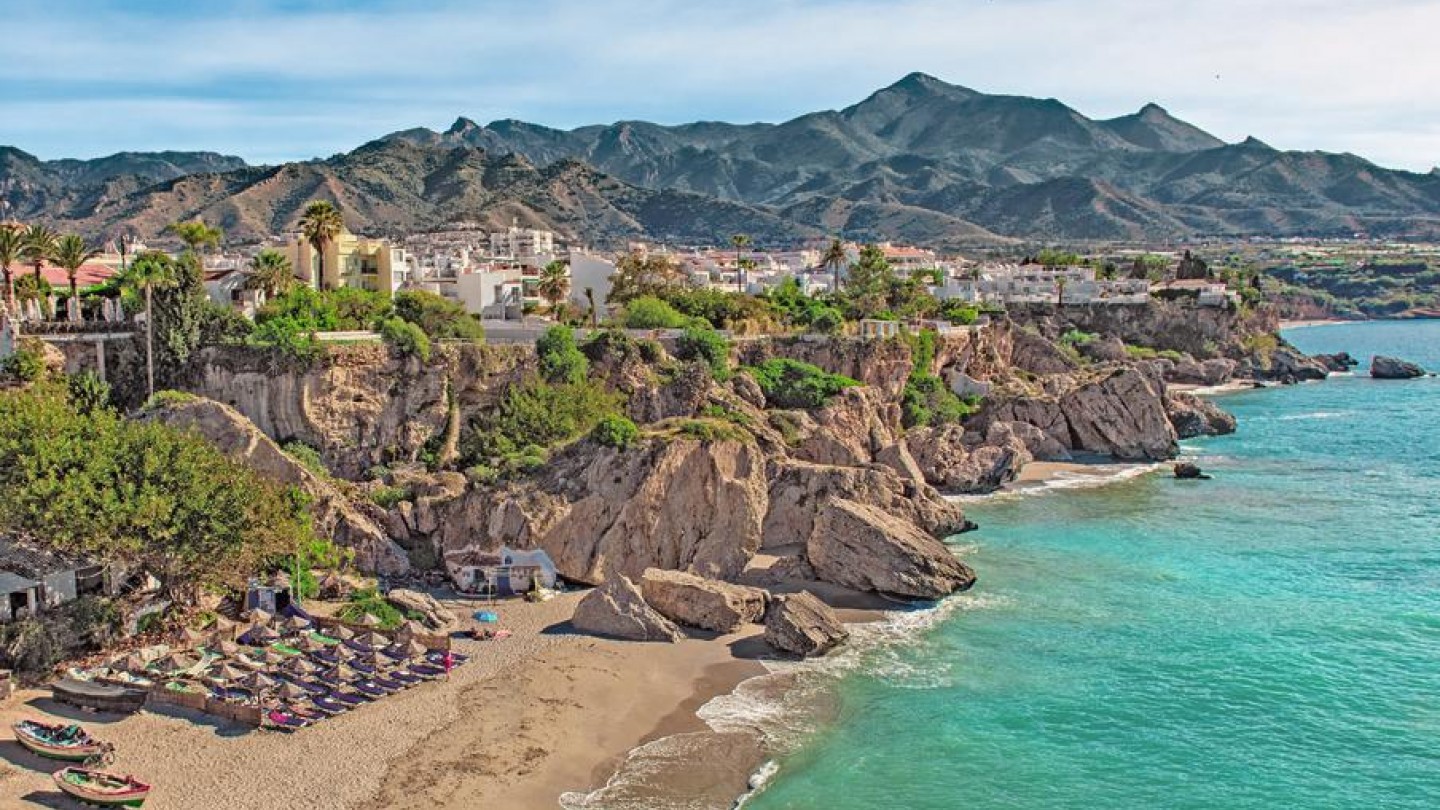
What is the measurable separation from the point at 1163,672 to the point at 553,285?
38.7 m

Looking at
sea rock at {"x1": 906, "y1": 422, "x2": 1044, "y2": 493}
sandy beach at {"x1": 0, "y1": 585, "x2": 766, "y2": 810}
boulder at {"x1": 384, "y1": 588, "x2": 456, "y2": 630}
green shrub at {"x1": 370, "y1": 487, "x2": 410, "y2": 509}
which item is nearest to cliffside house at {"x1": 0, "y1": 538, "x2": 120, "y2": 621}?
sandy beach at {"x1": 0, "y1": 585, "x2": 766, "y2": 810}

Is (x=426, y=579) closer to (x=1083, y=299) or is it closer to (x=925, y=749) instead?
(x=925, y=749)

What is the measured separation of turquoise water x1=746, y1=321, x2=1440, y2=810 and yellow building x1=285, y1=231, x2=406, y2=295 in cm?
3034

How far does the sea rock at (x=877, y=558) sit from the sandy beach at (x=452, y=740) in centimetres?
609

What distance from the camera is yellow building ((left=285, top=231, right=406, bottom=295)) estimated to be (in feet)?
187

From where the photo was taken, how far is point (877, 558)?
35469 mm

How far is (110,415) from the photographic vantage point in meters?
33.6

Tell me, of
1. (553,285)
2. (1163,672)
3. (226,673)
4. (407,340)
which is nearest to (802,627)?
(1163,672)

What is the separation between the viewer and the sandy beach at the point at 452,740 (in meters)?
22.5

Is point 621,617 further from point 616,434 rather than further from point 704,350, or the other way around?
point 704,350

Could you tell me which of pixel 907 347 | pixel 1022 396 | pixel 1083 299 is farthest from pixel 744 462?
pixel 1083 299

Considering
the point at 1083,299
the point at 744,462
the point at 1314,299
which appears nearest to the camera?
the point at 744,462

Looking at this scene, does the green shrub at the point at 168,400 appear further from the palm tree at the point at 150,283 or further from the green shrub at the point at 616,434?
the green shrub at the point at 616,434

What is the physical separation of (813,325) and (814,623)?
32.3 metres
